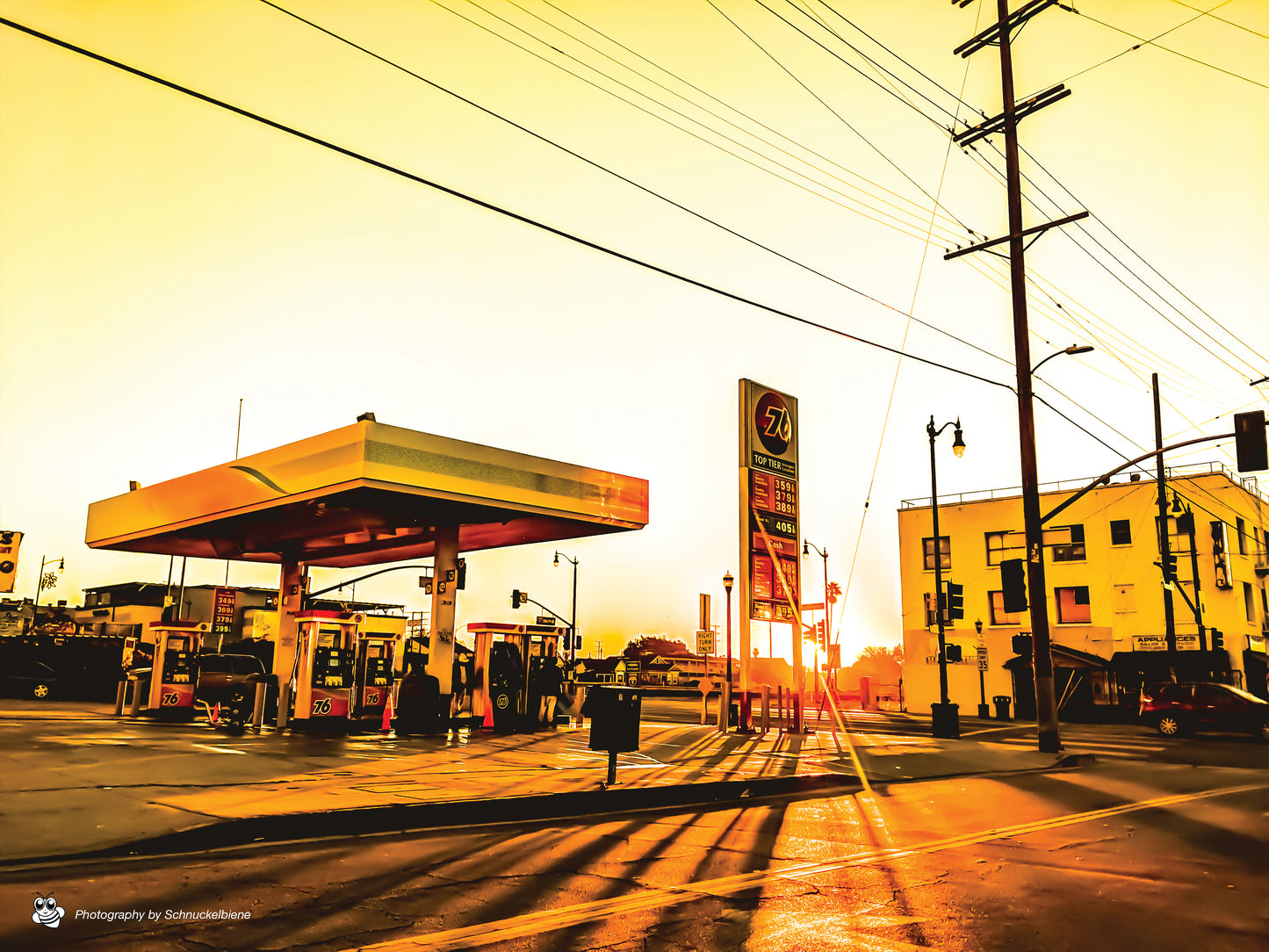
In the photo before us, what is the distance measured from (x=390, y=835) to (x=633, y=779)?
4758 millimetres

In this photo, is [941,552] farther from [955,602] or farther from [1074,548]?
[955,602]

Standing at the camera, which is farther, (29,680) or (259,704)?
(29,680)

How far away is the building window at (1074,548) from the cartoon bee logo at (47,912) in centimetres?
5165

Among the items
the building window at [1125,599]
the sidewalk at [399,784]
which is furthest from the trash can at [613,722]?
the building window at [1125,599]

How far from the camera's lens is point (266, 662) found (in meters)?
39.9

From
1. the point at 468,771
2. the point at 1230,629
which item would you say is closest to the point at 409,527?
the point at 468,771

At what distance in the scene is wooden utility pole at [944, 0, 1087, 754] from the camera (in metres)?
20.0

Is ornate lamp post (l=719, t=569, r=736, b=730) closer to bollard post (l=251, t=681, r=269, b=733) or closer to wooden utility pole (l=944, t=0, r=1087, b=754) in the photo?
wooden utility pole (l=944, t=0, r=1087, b=754)

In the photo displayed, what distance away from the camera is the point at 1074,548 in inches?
1950

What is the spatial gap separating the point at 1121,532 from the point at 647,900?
1931 inches

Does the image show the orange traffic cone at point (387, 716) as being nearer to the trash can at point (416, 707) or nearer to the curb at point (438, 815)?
the trash can at point (416, 707)

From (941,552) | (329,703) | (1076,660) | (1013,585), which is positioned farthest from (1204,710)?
(941,552)

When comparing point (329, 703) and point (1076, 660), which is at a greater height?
point (1076, 660)

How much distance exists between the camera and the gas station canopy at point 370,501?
17.2 metres
